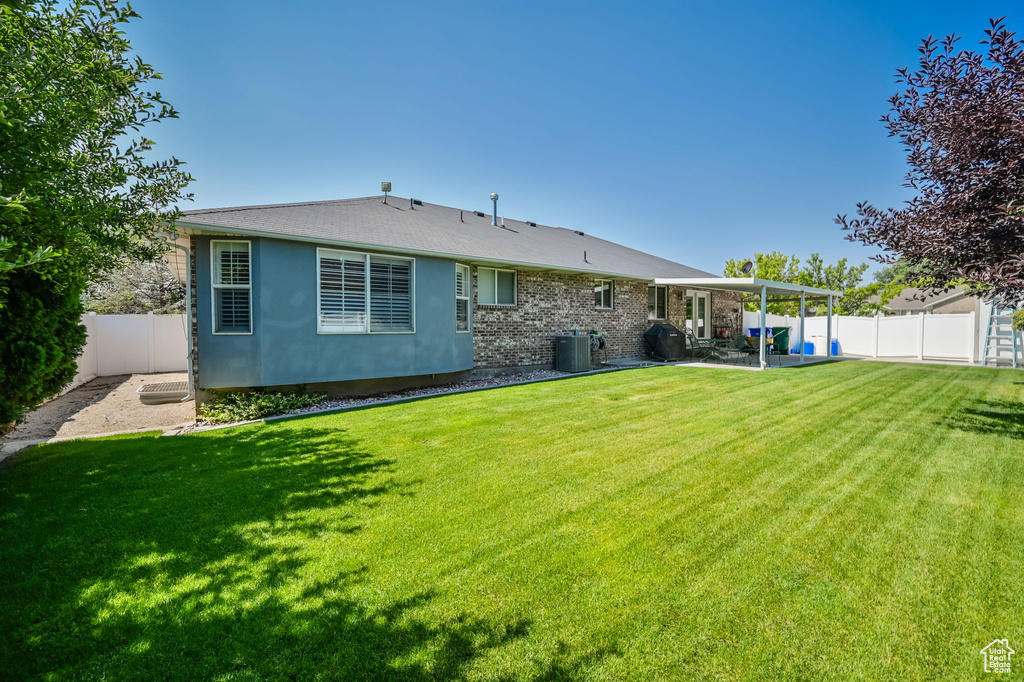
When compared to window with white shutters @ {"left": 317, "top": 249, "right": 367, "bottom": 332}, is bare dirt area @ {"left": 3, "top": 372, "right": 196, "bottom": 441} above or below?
below

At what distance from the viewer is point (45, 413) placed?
28.7 ft

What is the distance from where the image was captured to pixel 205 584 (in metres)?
2.76

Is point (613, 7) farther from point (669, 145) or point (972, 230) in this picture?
point (972, 230)

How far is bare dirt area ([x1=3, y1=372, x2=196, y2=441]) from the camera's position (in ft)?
23.7

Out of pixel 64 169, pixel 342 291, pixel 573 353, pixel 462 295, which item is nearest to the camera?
pixel 64 169

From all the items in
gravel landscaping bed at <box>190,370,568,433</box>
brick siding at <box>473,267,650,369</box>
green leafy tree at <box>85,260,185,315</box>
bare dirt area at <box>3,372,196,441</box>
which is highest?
green leafy tree at <box>85,260,185,315</box>

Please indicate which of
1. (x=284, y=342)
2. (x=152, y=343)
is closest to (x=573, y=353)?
(x=284, y=342)

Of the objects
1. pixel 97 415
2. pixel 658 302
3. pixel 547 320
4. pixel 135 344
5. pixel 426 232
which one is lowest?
pixel 97 415

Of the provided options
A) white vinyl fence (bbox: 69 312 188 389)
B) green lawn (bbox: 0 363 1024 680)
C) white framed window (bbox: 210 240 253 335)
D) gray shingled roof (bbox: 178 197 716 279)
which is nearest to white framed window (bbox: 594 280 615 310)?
gray shingled roof (bbox: 178 197 716 279)

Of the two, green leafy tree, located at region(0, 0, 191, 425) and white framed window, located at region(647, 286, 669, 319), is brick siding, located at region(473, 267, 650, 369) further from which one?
green leafy tree, located at region(0, 0, 191, 425)

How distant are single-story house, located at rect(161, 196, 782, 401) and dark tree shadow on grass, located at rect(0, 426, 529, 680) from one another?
3.68 meters

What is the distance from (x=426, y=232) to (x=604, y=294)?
6.45 m

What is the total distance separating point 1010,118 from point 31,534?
10563mm

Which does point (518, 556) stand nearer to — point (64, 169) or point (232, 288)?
point (64, 169)
